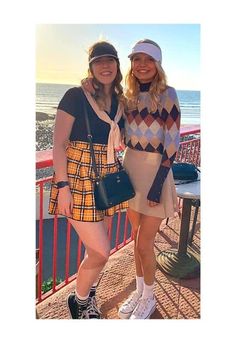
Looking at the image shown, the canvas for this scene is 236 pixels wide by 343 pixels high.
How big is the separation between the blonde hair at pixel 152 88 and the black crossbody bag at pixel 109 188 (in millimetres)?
359

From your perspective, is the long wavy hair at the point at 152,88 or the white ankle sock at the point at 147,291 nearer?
the long wavy hair at the point at 152,88

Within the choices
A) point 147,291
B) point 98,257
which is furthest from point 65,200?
point 147,291

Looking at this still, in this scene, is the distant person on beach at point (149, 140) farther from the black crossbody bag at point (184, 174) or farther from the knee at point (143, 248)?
the black crossbody bag at point (184, 174)

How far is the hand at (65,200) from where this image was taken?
2139mm

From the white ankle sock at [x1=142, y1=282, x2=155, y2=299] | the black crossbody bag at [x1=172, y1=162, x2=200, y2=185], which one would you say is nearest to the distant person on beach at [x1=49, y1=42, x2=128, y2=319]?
the white ankle sock at [x1=142, y1=282, x2=155, y2=299]

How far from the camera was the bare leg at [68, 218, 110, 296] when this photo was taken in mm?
2250

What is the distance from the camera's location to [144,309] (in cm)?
257

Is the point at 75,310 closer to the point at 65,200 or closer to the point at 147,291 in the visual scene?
the point at 147,291

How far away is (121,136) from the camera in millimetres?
2375

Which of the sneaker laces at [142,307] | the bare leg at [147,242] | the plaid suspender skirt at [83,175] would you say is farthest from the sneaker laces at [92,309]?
the plaid suspender skirt at [83,175]

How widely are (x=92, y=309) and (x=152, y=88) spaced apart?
1404 millimetres
